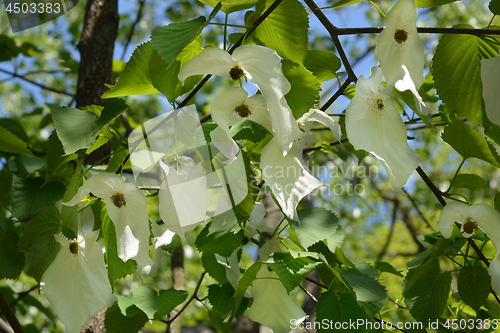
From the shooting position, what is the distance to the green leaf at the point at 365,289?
2.10 ft

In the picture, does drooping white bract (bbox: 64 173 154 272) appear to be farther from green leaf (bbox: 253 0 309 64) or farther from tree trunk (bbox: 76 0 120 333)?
tree trunk (bbox: 76 0 120 333)

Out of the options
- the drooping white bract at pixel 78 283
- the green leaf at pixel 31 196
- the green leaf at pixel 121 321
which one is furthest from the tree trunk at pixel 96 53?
the drooping white bract at pixel 78 283

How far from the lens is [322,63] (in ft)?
2.34

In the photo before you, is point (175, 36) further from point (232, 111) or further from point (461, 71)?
point (461, 71)

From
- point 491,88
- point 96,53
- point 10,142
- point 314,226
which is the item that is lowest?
point 314,226

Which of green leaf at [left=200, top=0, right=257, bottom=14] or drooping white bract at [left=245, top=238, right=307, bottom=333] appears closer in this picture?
green leaf at [left=200, top=0, right=257, bottom=14]

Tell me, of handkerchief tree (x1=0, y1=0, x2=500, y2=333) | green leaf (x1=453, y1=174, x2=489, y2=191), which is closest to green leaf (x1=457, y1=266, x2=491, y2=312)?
handkerchief tree (x1=0, y1=0, x2=500, y2=333)

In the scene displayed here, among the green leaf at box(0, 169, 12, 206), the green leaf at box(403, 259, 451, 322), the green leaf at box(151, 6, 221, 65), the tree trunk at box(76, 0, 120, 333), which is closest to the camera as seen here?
the green leaf at box(151, 6, 221, 65)

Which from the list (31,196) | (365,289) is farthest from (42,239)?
(365,289)

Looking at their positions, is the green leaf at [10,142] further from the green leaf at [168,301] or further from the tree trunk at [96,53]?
the tree trunk at [96,53]

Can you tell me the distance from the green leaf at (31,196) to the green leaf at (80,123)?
9.1 inches

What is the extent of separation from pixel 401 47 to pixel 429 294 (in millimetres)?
510

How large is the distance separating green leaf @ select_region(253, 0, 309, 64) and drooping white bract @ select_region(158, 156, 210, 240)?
0.21 meters

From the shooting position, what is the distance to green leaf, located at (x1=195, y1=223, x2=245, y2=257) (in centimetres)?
70
